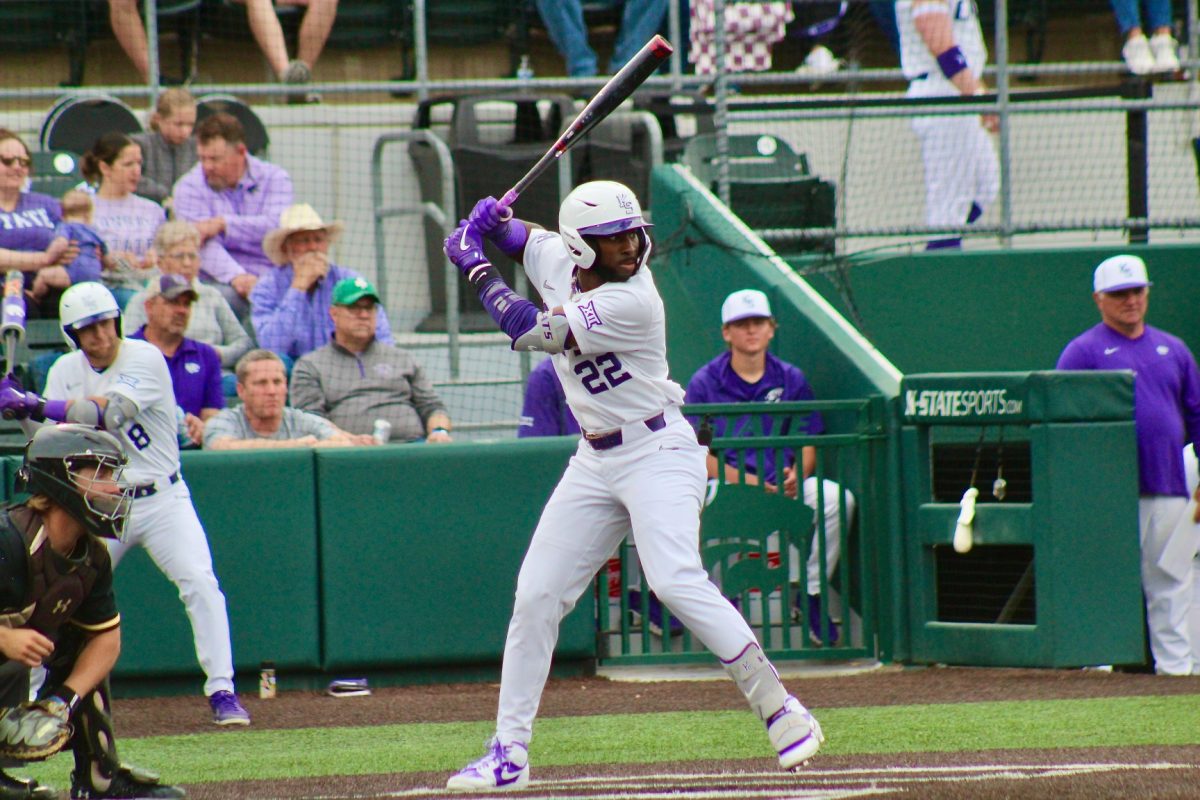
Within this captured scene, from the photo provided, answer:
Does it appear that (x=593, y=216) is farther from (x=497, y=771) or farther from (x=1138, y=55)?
(x=1138, y=55)

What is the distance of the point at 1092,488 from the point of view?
7.64 meters

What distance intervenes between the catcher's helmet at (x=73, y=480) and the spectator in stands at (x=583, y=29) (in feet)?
26.4

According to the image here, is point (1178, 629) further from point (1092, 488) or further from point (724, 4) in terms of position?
point (724, 4)

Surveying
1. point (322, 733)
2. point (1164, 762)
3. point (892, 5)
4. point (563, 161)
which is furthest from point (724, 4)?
point (1164, 762)

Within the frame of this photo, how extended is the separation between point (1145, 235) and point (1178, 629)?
4.10m

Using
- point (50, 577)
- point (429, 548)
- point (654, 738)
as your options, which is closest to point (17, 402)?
point (429, 548)

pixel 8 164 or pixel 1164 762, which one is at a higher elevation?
pixel 8 164

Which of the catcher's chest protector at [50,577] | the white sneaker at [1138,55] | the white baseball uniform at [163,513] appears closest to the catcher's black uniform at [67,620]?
the catcher's chest protector at [50,577]

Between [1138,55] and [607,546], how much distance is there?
8138 mm

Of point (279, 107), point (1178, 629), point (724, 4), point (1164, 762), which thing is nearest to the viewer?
point (1164, 762)

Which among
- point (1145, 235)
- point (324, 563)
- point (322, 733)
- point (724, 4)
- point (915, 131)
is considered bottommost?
point (322, 733)

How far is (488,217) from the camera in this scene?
568cm

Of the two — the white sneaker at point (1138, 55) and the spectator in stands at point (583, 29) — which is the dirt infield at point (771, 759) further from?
the white sneaker at point (1138, 55)

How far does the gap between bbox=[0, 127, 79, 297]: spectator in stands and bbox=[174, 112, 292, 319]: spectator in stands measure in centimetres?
→ 88
